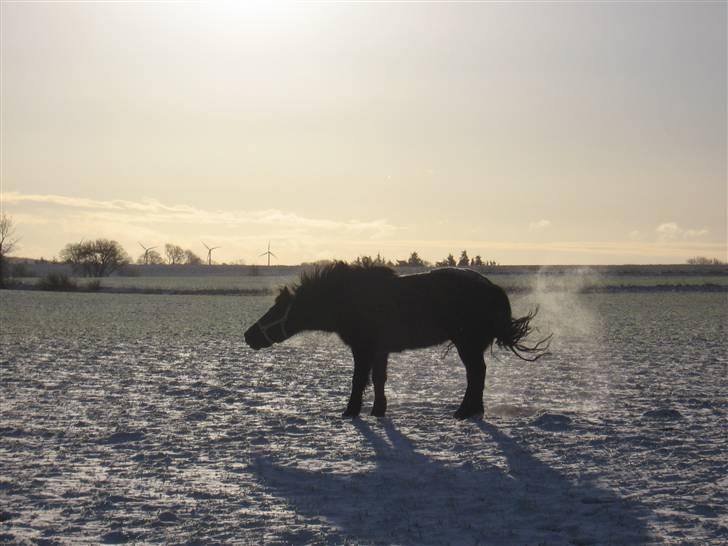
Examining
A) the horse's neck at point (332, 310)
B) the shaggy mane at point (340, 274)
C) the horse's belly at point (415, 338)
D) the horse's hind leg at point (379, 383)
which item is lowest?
the horse's hind leg at point (379, 383)

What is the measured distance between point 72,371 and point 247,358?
410 centimetres

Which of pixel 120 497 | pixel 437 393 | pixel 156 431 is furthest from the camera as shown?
pixel 437 393

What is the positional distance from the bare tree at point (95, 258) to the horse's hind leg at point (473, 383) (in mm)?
125128

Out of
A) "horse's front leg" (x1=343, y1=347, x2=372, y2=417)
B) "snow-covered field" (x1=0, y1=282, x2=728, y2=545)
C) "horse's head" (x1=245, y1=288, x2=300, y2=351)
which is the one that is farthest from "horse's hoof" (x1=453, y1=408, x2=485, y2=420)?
"horse's head" (x1=245, y1=288, x2=300, y2=351)

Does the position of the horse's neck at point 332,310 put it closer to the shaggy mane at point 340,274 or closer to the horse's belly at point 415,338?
the shaggy mane at point 340,274

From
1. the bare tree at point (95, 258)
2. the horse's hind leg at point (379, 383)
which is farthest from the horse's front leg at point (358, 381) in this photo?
the bare tree at point (95, 258)

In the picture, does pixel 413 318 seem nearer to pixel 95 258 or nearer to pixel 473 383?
pixel 473 383

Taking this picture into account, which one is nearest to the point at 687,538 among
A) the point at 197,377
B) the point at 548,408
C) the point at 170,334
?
the point at 548,408

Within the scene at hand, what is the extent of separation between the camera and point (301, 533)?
228 inches

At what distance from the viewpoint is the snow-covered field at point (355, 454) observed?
5934 millimetres

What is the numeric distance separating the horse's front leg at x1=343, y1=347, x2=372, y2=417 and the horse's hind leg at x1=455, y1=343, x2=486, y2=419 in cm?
129

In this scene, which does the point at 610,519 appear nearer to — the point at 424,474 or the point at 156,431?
the point at 424,474

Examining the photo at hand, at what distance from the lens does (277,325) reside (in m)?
11.7

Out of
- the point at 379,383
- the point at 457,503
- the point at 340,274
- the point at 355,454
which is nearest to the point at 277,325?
the point at 340,274
